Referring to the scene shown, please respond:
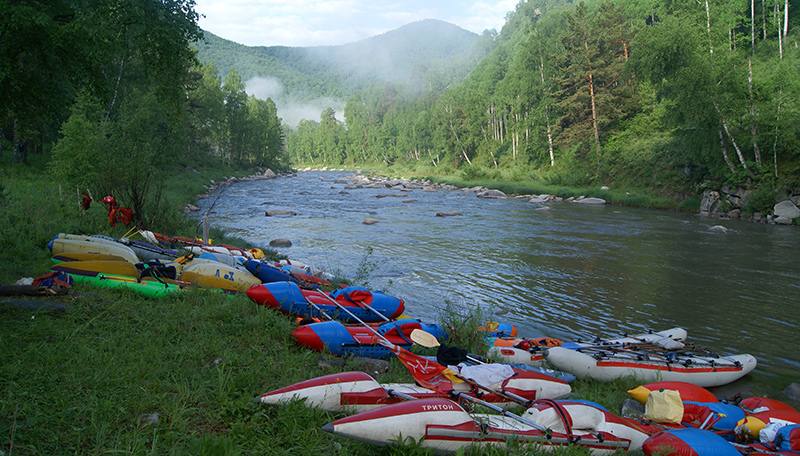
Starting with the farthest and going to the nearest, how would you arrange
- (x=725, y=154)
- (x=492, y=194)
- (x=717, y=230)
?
(x=492, y=194) < (x=725, y=154) < (x=717, y=230)

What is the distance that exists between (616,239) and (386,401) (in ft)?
52.0

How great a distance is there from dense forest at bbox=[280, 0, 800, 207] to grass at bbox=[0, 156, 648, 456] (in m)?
21.3

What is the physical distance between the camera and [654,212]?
2397 cm

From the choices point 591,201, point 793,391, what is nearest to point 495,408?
point 793,391

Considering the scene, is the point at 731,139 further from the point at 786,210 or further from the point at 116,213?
the point at 116,213

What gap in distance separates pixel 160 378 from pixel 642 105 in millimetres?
39181

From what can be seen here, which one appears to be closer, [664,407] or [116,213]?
[664,407]

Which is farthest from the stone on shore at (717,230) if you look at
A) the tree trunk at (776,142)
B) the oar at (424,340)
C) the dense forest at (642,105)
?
the oar at (424,340)

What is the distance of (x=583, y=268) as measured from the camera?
13.0 m

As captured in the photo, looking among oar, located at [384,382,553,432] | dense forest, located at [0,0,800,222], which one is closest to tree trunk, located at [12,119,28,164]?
dense forest, located at [0,0,800,222]

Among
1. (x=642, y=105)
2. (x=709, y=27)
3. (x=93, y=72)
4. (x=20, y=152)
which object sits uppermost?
(x=709, y=27)

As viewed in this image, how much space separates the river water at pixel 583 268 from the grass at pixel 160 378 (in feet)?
11.1

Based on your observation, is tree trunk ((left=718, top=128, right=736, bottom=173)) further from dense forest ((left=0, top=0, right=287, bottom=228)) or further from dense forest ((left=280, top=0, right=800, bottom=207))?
dense forest ((left=0, top=0, right=287, bottom=228))

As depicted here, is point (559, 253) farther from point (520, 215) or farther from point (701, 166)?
point (701, 166)
